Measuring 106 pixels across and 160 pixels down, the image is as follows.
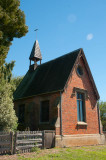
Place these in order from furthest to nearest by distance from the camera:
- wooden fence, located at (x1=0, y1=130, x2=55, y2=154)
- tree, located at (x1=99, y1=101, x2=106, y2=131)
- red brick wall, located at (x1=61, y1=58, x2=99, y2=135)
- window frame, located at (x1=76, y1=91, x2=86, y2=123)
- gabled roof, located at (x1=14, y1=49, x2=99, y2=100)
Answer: tree, located at (x1=99, y1=101, x2=106, y2=131)
window frame, located at (x1=76, y1=91, x2=86, y2=123)
gabled roof, located at (x1=14, y1=49, x2=99, y2=100)
red brick wall, located at (x1=61, y1=58, x2=99, y2=135)
wooden fence, located at (x1=0, y1=130, x2=55, y2=154)

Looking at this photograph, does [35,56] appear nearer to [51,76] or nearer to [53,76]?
[51,76]

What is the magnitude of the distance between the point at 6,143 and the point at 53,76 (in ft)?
31.7

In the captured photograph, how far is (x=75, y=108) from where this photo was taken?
17.3m

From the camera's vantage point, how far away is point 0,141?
10508mm

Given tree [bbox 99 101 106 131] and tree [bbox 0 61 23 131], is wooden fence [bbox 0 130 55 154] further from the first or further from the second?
tree [bbox 99 101 106 131]

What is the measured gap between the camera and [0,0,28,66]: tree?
12102 mm

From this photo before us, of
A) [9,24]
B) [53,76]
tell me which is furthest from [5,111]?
[53,76]

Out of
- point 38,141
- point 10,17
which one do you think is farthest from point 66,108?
point 10,17

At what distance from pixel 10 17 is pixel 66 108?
942 cm

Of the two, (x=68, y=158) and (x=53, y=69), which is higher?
(x=53, y=69)

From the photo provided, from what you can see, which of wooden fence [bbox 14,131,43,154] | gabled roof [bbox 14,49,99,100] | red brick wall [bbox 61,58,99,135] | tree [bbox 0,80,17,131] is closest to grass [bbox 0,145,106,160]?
wooden fence [bbox 14,131,43,154]

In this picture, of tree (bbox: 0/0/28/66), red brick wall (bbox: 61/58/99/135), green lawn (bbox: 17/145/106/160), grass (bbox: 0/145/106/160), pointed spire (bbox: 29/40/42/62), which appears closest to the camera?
grass (bbox: 0/145/106/160)

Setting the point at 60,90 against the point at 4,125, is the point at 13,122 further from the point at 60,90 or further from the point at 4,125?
the point at 60,90

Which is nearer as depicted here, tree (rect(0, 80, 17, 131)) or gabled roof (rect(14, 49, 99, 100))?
tree (rect(0, 80, 17, 131))
